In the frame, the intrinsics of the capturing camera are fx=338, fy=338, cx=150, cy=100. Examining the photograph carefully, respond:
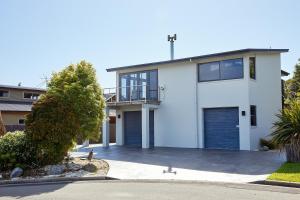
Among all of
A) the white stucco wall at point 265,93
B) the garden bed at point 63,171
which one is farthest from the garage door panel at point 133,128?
the garden bed at point 63,171

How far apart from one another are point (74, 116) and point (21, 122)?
69.8ft

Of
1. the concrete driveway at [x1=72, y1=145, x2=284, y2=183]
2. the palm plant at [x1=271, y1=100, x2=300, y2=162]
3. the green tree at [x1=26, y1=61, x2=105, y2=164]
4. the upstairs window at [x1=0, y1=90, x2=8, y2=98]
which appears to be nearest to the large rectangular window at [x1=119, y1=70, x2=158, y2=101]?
the concrete driveway at [x1=72, y1=145, x2=284, y2=183]

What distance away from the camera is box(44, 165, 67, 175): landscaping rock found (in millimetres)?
13133

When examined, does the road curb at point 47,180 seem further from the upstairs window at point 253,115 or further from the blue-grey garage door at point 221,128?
the upstairs window at point 253,115

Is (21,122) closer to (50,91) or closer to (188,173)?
(50,91)

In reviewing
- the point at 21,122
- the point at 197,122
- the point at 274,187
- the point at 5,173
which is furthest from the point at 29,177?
the point at 21,122

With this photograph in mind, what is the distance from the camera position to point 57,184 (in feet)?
37.2

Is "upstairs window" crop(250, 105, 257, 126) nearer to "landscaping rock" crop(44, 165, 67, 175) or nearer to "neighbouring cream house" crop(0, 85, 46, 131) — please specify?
"landscaping rock" crop(44, 165, 67, 175)

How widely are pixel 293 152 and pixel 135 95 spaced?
13488 millimetres

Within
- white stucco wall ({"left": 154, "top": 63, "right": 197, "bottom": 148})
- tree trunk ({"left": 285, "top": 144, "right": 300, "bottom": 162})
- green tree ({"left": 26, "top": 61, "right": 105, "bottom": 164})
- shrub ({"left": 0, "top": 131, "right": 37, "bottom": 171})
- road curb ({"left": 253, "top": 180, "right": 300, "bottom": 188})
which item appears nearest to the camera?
road curb ({"left": 253, "top": 180, "right": 300, "bottom": 188})

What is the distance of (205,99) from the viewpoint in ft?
71.5

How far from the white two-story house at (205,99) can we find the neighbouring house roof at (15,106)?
12037mm

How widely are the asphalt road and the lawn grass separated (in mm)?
875

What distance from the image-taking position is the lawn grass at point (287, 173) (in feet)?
34.0
